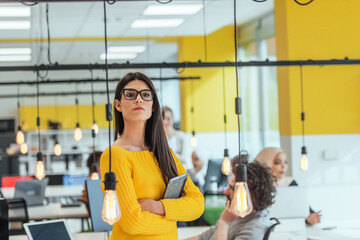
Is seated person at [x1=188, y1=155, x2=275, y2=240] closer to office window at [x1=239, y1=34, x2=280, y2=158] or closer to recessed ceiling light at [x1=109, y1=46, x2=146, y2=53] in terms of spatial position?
office window at [x1=239, y1=34, x2=280, y2=158]

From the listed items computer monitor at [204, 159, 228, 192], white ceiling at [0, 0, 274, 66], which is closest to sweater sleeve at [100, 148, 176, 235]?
white ceiling at [0, 0, 274, 66]

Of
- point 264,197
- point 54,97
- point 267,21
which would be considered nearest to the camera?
point 264,197

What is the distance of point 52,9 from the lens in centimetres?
841

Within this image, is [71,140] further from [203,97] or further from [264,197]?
[264,197]

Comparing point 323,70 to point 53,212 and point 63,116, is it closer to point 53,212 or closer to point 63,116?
point 53,212

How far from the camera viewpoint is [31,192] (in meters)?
7.41

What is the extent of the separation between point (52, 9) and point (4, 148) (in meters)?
9.93

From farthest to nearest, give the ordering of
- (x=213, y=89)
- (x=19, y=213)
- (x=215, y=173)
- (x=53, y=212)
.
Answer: (x=213, y=89)
(x=215, y=173)
(x=53, y=212)
(x=19, y=213)

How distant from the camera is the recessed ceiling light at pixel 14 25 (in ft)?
30.8

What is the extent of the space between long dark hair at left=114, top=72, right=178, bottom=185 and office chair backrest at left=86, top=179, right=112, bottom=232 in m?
1.81

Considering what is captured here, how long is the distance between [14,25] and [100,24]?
1.45 m

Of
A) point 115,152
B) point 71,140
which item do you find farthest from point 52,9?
point 71,140

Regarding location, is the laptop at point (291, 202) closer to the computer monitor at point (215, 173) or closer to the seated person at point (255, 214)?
the seated person at point (255, 214)

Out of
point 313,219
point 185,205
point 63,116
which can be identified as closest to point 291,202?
point 313,219
